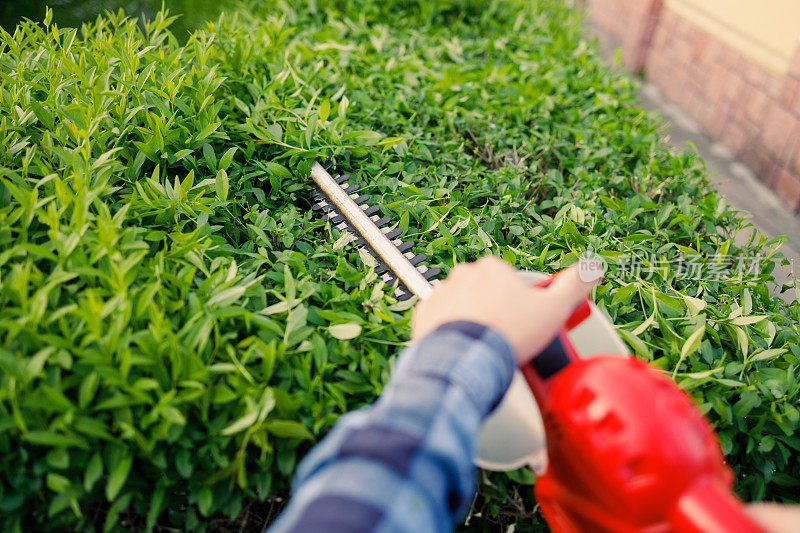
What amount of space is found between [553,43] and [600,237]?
194 cm

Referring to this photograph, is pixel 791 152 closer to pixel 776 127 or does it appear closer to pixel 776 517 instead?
pixel 776 127

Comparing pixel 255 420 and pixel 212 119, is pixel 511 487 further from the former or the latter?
pixel 212 119

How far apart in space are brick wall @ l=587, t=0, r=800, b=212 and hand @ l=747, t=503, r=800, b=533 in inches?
137

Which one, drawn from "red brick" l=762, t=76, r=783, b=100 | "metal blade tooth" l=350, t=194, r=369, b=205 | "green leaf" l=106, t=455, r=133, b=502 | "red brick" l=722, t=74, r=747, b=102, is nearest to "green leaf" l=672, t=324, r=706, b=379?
"metal blade tooth" l=350, t=194, r=369, b=205

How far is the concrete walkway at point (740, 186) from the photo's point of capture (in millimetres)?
3410

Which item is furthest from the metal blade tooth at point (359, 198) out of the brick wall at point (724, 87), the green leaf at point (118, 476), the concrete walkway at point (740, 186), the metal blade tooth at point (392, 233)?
the brick wall at point (724, 87)

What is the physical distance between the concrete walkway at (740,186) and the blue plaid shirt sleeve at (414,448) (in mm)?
2429

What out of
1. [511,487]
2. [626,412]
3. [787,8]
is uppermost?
[787,8]

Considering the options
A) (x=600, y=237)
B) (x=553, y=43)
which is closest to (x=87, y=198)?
(x=600, y=237)

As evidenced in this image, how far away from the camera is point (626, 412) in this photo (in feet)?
2.91

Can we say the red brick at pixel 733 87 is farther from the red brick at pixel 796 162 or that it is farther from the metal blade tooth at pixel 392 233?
the metal blade tooth at pixel 392 233

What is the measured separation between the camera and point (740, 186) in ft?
12.9

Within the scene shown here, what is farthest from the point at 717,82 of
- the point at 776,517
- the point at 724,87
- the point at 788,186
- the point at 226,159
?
the point at 776,517

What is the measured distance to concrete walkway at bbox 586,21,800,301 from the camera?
11.2 feet
